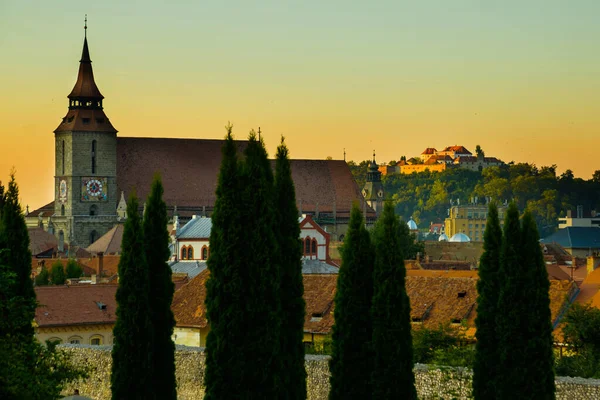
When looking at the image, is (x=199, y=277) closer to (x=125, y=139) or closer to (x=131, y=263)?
(x=131, y=263)

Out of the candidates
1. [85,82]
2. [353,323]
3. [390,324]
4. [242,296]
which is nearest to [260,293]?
[242,296]

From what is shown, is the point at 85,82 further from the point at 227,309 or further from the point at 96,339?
the point at 227,309

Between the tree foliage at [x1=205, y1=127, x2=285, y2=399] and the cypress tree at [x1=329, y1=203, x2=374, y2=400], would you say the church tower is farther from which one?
the tree foliage at [x1=205, y1=127, x2=285, y2=399]

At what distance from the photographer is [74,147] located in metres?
134

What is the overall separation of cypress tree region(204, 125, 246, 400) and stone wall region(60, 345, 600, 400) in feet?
11.7

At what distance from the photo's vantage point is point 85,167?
444ft

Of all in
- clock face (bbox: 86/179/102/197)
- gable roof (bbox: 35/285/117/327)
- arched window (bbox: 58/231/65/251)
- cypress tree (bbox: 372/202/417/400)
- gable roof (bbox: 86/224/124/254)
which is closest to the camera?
cypress tree (bbox: 372/202/417/400)

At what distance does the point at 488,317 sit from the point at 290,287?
403 cm

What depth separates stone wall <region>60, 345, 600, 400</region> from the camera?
2995 centimetres

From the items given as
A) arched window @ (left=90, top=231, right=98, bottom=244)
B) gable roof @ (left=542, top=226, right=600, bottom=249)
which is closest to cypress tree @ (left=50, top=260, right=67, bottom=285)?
arched window @ (left=90, top=231, right=98, bottom=244)

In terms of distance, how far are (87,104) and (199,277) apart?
82.4 metres

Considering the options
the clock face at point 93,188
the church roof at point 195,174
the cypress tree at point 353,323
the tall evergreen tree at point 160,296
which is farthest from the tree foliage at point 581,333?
the clock face at point 93,188

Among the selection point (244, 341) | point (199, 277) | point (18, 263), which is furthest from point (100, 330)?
point (244, 341)

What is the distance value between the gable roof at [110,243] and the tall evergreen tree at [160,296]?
Result: 268 ft
